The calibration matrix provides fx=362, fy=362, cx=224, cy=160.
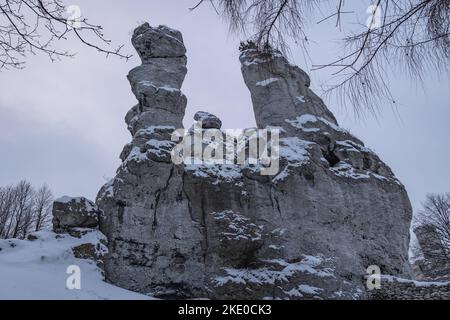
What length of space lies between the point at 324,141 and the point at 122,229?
379 inches

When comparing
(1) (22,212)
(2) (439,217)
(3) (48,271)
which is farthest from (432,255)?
(1) (22,212)

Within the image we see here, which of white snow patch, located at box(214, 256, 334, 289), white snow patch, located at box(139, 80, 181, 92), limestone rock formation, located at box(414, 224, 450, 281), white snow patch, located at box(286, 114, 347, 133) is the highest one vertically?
white snow patch, located at box(139, 80, 181, 92)

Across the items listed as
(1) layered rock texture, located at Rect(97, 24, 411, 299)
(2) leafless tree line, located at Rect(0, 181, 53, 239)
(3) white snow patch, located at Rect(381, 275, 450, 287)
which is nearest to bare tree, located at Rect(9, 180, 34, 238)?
(2) leafless tree line, located at Rect(0, 181, 53, 239)

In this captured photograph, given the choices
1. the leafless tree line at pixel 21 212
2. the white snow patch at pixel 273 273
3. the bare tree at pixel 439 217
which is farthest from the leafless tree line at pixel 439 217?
the leafless tree line at pixel 21 212

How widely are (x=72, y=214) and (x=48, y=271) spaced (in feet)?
9.98

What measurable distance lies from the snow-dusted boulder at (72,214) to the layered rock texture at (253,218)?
62cm

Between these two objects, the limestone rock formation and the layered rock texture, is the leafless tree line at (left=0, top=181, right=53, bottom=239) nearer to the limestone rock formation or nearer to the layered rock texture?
the layered rock texture

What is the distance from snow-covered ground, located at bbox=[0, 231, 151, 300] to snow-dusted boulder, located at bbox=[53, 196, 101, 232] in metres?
0.41

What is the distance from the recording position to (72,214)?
41.6 ft

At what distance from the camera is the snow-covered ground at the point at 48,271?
723cm

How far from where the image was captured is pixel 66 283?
9.07 metres

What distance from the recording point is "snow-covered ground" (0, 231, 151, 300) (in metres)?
7.23

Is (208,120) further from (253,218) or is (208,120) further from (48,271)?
(48,271)

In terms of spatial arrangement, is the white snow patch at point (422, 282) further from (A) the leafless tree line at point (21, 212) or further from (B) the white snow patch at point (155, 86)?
(A) the leafless tree line at point (21, 212)
